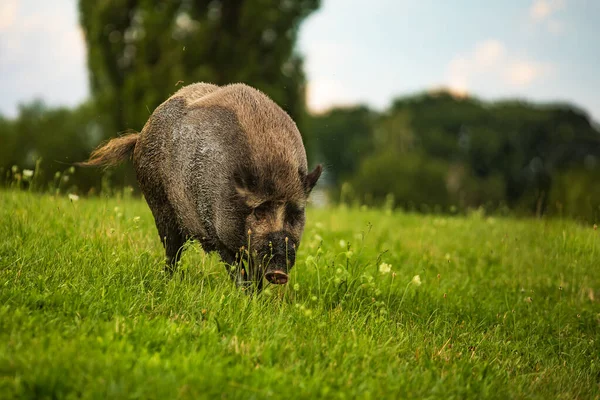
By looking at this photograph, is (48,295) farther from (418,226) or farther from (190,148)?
(418,226)

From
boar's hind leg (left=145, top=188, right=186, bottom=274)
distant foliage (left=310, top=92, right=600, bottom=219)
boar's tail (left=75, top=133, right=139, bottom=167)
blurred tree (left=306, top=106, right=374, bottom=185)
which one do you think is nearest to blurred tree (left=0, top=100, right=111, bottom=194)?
distant foliage (left=310, top=92, right=600, bottom=219)

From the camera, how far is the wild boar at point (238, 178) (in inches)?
196

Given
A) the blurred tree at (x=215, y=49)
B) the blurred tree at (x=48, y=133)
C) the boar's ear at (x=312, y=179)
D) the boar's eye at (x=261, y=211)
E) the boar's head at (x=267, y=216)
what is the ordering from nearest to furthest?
the boar's head at (x=267, y=216) → the boar's eye at (x=261, y=211) → the boar's ear at (x=312, y=179) → the blurred tree at (x=215, y=49) → the blurred tree at (x=48, y=133)

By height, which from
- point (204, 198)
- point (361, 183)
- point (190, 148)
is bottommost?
point (361, 183)

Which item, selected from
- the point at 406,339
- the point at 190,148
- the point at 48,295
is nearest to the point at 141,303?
the point at 48,295

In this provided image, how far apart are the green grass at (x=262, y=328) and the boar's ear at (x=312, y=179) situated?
653 millimetres

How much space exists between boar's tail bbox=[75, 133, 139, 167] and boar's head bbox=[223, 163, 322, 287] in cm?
205

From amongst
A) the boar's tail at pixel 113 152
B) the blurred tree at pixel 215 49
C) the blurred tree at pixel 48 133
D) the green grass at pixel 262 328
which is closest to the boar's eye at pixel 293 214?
the green grass at pixel 262 328

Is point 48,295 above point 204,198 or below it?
below

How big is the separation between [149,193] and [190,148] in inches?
38.0

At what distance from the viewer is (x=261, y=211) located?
16.6ft

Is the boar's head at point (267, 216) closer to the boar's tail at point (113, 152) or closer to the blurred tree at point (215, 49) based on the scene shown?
the boar's tail at point (113, 152)

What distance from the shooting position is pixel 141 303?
4.55 meters

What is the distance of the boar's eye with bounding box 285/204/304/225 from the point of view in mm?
5152
